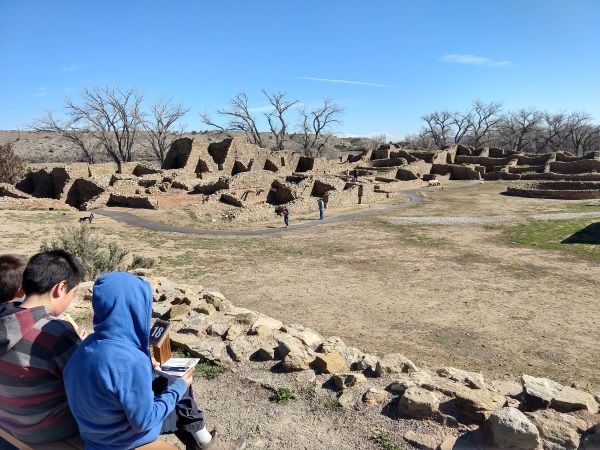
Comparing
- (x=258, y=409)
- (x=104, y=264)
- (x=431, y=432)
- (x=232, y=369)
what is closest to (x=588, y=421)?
(x=431, y=432)

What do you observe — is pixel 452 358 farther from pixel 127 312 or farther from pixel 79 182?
pixel 79 182

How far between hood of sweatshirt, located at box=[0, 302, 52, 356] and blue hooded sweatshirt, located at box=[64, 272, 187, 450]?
44cm

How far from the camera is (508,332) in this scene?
8.59 metres

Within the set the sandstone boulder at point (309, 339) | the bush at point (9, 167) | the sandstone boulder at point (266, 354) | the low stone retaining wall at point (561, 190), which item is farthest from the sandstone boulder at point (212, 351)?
the bush at point (9, 167)

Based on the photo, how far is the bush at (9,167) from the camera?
1470 inches

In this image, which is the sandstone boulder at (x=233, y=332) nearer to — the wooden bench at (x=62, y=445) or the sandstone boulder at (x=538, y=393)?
the wooden bench at (x=62, y=445)

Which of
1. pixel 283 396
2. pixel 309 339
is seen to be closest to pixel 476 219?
pixel 309 339

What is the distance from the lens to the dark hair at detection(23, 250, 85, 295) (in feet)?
9.26

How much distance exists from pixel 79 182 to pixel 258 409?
28.8 m

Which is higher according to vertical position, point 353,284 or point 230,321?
point 230,321

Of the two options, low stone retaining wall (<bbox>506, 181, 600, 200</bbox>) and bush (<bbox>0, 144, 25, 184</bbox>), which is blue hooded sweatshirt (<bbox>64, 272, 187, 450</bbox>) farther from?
bush (<bbox>0, 144, 25, 184</bbox>)

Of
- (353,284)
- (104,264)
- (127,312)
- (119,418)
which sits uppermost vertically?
(127,312)

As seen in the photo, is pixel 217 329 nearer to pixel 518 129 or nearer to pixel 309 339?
pixel 309 339

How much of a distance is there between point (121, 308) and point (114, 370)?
35 cm
